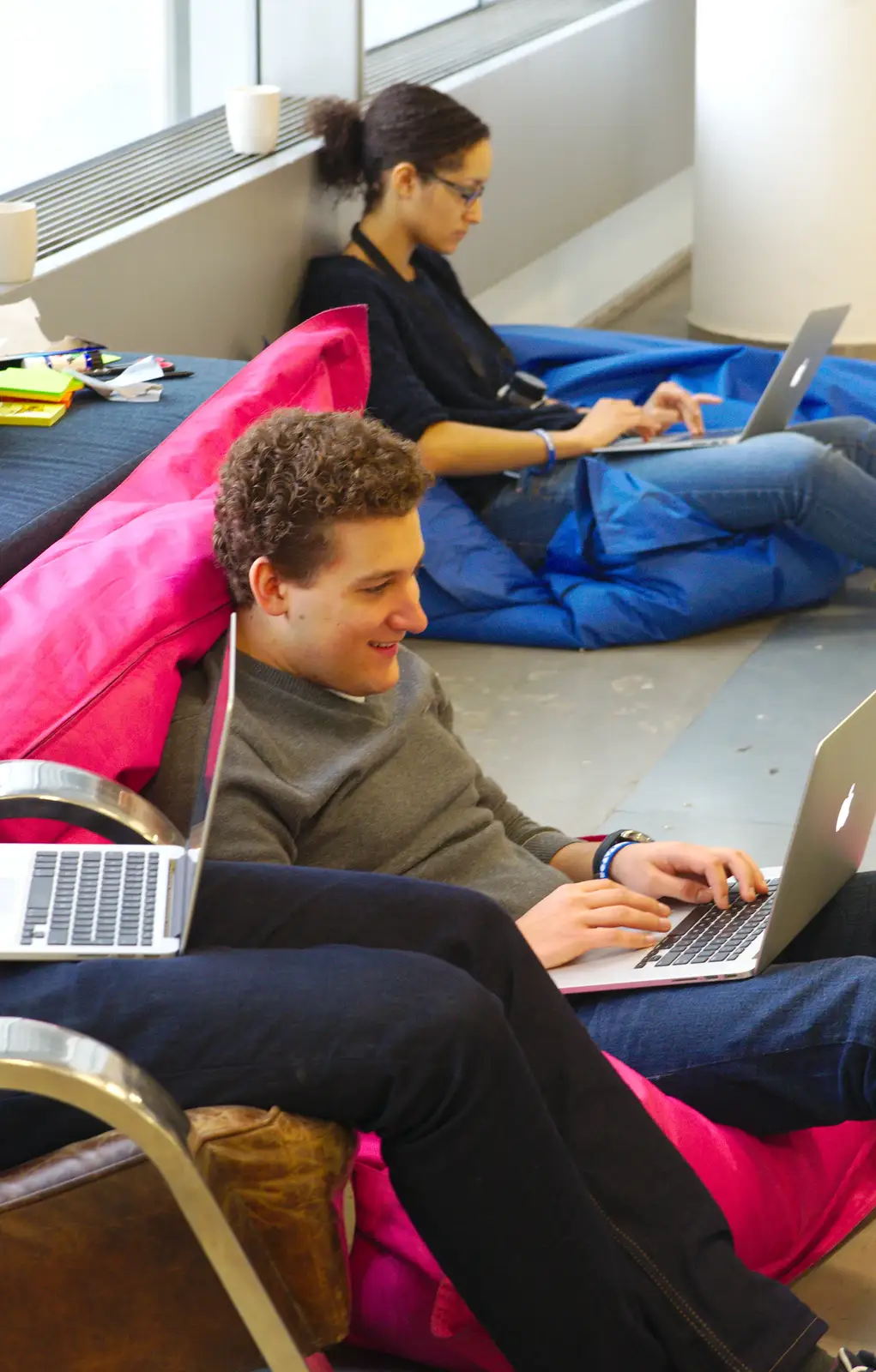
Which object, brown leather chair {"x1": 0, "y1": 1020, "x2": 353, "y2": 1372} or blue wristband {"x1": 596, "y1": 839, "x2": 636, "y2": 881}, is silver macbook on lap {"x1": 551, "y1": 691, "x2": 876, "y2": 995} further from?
brown leather chair {"x1": 0, "y1": 1020, "x2": 353, "y2": 1372}

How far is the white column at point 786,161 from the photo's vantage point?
5152 millimetres

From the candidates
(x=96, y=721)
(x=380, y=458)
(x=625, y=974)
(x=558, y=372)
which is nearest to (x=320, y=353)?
(x=380, y=458)

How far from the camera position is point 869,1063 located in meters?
1.61

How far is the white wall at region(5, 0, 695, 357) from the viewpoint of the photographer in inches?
130

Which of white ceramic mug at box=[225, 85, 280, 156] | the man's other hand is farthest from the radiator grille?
the man's other hand

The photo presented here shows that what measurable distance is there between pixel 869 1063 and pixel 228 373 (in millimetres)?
1716

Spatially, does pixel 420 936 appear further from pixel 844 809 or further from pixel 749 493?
pixel 749 493

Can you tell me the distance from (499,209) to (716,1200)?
13.1ft

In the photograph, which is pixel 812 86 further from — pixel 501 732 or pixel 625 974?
pixel 625 974

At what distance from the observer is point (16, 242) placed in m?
2.71

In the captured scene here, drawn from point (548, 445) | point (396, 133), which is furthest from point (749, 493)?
point (396, 133)

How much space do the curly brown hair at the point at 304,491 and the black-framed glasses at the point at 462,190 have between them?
184cm

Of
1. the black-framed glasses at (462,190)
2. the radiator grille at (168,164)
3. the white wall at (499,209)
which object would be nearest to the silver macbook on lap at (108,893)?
the white wall at (499,209)

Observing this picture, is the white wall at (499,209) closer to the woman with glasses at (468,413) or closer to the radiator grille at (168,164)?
the radiator grille at (168,164)
